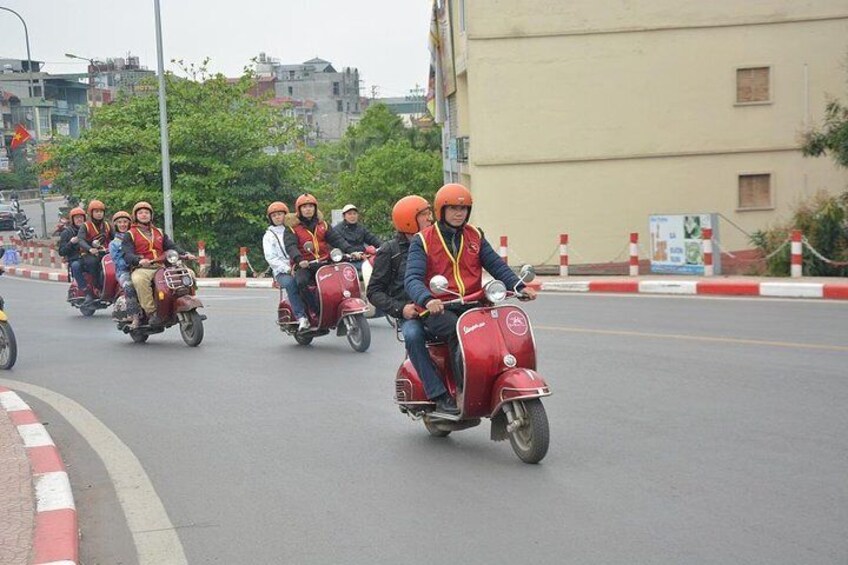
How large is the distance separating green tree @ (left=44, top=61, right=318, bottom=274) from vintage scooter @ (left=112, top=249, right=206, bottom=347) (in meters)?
28.3

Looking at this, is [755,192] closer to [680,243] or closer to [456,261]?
[680,243]

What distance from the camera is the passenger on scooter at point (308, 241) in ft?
49.6

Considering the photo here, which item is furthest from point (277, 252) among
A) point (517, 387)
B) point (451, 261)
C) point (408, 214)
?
point (517, 387)

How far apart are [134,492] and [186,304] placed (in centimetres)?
828

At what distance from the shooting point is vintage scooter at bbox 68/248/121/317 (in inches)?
806

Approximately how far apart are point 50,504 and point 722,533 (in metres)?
3.50

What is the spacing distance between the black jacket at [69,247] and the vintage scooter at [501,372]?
1422 centimetres

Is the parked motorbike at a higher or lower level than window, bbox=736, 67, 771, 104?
lower

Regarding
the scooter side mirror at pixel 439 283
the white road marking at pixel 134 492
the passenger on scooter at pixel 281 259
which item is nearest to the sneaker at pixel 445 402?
the scooter side mirror at pixel 439 283

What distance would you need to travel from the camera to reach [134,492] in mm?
7738

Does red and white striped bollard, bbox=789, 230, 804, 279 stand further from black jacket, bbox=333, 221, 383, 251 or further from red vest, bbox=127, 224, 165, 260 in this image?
red vest, bbox=127, 224, 165, 260

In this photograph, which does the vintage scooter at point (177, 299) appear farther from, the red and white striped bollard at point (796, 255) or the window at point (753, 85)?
the window at point (753, 85)

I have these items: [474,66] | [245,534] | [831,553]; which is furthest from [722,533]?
[474,66]

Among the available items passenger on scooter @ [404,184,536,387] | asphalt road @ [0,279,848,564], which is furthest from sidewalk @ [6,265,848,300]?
passenger on scooter @ [404,184,536,387]
